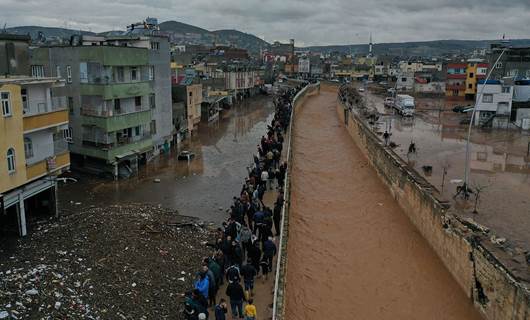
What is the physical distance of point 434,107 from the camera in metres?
68.9

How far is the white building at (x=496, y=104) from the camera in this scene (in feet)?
157

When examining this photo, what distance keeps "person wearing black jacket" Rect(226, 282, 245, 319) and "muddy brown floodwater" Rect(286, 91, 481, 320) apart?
2.24 metres

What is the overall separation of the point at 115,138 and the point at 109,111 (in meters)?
1.63

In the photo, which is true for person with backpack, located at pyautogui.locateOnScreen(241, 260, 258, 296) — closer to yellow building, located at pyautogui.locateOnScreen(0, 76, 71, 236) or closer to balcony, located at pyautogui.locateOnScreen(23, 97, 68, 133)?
yellow building, located at pyautogui.locateOnScreen(0, 76, 71, 236)

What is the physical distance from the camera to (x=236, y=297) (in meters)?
11.4

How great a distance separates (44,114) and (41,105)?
539 millimetres

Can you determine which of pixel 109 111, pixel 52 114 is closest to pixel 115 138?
pixel 109 111

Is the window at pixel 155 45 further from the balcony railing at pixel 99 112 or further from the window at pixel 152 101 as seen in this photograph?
the balcony railing at pixel 99 112

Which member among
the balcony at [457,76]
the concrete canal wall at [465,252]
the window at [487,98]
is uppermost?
the balcony at [457,76]

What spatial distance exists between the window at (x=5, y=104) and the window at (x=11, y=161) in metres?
1.27

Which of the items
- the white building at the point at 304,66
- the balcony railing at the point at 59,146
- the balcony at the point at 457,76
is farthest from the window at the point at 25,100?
the white building at the point at 304,66

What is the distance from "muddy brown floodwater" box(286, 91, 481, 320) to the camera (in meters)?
14.0

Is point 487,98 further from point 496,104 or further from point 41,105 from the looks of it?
point 41,105

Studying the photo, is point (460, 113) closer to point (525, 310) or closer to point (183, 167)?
point (183, 167)
